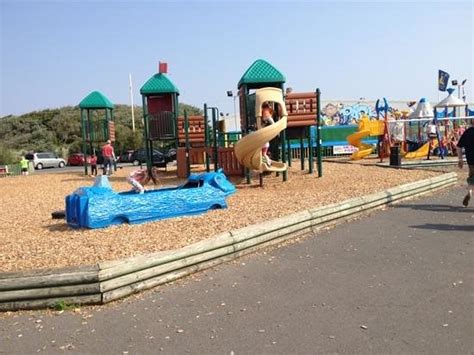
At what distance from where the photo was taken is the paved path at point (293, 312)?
390 centimetres

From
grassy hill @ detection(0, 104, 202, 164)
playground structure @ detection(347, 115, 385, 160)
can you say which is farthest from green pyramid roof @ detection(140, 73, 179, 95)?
grassy hill @ detection(0, 104, 202, 164)

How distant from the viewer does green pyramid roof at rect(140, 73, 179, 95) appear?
61.4 feet

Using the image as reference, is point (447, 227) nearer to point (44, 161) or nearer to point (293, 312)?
point (293, 312)

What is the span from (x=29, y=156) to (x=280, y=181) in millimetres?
40836

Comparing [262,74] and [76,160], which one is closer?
[262,74]

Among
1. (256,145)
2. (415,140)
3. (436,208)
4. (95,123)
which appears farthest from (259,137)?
(415,140)

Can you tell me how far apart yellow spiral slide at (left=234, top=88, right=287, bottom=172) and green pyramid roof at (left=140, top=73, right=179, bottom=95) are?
697 cm

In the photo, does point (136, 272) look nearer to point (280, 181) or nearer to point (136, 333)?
point (136, 333)

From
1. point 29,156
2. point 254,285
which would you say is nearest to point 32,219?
point 254,285

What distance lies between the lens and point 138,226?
7988 millimetres

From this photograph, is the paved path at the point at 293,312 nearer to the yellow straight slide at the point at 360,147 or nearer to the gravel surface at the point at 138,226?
the gravel surface at the point at 138,226

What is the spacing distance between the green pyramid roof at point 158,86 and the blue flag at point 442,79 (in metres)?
22.2

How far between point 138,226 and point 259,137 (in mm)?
5087

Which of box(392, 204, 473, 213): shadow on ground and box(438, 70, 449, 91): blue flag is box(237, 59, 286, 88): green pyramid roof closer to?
box(392, 204, 473, 213): shadow on ground
